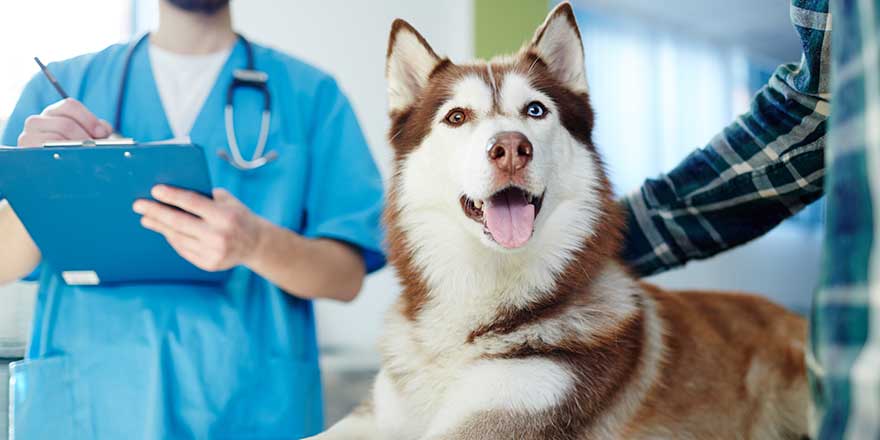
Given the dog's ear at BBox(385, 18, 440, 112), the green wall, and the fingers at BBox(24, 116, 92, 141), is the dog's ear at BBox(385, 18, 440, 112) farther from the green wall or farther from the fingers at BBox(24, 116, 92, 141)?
the fingers at BBox(24, 116, 92, 141)

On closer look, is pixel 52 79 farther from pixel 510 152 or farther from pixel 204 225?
pixel 510 152

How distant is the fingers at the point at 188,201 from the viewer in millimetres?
887

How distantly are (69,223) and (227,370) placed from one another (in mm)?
365

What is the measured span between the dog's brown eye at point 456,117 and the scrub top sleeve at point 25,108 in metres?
0.49

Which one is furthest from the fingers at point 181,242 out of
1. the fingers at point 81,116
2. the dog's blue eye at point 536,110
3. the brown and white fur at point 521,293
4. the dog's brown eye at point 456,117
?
the dog's blue eye at point 536,110

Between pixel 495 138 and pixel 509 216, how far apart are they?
10 centimetres

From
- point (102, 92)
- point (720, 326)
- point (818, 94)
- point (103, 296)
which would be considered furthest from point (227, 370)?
point (818, 94)

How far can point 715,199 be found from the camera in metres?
1.13

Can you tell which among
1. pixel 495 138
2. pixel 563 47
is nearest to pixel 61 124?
pixel 495 138

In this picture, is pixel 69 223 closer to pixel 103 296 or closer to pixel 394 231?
pixel 103 296

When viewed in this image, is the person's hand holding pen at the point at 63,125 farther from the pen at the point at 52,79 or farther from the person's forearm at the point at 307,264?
the person's forearm at the point at 307,264

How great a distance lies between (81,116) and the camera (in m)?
0.90

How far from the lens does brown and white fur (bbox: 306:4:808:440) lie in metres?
0.83

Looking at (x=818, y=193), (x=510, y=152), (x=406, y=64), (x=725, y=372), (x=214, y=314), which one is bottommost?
(x=725, y=372)
